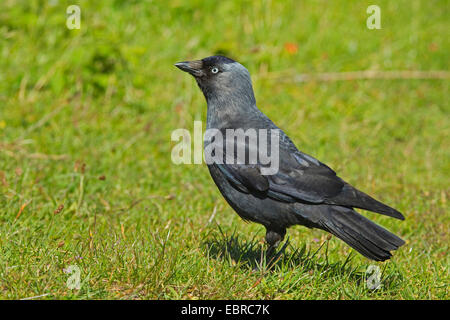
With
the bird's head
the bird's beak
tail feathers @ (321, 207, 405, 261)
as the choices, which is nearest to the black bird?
tail feathers @ (321, 207, 405, 261)

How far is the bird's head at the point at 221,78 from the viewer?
13.5 feet

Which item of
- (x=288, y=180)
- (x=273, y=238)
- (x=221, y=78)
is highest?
(x=221, y=78)

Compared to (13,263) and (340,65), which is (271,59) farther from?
(13,263)

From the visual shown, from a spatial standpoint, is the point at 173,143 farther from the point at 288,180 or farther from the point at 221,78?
the point at 288,180

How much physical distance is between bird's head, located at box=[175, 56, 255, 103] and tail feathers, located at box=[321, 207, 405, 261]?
103 centimetres

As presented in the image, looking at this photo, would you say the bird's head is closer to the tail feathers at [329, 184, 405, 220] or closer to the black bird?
the black bird

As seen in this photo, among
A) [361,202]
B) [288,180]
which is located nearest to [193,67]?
[288,180]

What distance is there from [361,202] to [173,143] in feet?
9.52

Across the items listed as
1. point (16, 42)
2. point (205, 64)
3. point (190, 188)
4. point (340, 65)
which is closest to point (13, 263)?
point (205, 64)

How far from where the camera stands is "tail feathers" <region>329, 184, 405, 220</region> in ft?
11.3

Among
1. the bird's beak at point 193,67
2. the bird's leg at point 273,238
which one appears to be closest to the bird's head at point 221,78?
the bird's beak at point 193,67

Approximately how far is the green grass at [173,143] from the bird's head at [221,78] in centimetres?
95

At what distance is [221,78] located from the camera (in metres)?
4.14

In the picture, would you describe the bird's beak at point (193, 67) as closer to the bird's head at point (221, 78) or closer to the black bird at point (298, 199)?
the bird's head at point (221, 78)
